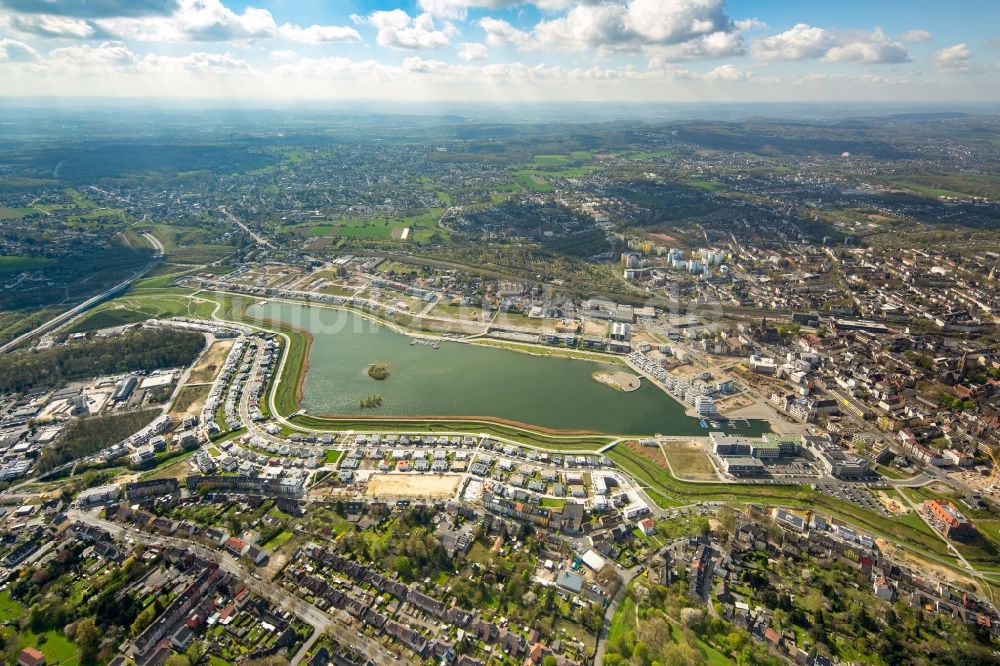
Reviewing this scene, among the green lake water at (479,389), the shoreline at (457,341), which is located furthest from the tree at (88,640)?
the green lake water at (479,389)

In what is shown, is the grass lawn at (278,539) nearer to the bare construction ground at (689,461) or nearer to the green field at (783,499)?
the green field at (783,499)

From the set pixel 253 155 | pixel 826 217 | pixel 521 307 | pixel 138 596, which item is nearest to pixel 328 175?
pixel 253 155

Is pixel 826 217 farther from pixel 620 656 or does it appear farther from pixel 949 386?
pixel 620 656

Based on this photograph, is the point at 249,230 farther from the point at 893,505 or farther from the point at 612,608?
the point at 893,505

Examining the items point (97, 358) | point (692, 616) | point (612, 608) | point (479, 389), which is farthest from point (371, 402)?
point (692, 616)

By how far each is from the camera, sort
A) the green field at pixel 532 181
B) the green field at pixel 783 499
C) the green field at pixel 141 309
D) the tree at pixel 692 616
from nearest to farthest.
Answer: the tree at pixel 692 616, the green field at pixel 783 499, the green field at pixel 141 309, the green field at pixel 532 181

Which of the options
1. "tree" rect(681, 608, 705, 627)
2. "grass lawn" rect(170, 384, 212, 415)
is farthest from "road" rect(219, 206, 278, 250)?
"tree" rect(681, 608, 705, 627)
